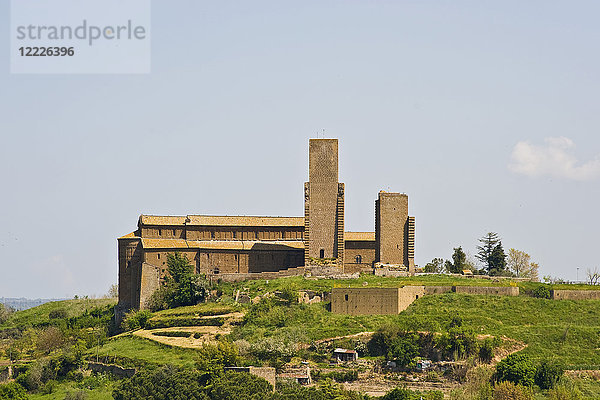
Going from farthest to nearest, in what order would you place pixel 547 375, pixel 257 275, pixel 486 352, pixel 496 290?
pixel 257 275 < pixel 496 290 < pixel 486 352 < pixel 547 375

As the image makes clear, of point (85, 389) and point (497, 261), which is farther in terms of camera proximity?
point (497, 261)

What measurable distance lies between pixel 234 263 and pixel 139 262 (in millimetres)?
7795

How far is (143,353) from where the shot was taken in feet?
220

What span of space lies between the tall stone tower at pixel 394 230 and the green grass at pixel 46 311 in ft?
104

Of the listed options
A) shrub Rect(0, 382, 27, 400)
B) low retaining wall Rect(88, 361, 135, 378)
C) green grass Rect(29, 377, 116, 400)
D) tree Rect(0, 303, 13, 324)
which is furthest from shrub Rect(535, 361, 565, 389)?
tree Rect(0, 303, 13, 324)

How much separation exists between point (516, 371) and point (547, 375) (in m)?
2.07

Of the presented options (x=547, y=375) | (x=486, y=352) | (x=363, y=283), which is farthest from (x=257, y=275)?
(x=547, y=375)

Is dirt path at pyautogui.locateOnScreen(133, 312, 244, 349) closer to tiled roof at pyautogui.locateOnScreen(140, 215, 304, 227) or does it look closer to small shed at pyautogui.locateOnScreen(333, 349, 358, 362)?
small shed at pyautogui.locateOnScreen(333, 349, 358, 362)

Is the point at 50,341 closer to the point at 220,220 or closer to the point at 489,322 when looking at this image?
the point at 220,220

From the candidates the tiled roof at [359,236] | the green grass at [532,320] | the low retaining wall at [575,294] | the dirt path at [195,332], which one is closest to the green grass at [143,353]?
the dirt path at [195,332]

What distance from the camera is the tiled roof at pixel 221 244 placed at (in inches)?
3150

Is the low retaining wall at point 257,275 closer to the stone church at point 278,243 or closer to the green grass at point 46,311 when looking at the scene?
the stone church at point 278,243

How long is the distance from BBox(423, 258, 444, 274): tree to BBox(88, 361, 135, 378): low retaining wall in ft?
93.1

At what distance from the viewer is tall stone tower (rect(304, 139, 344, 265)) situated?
7944cm
